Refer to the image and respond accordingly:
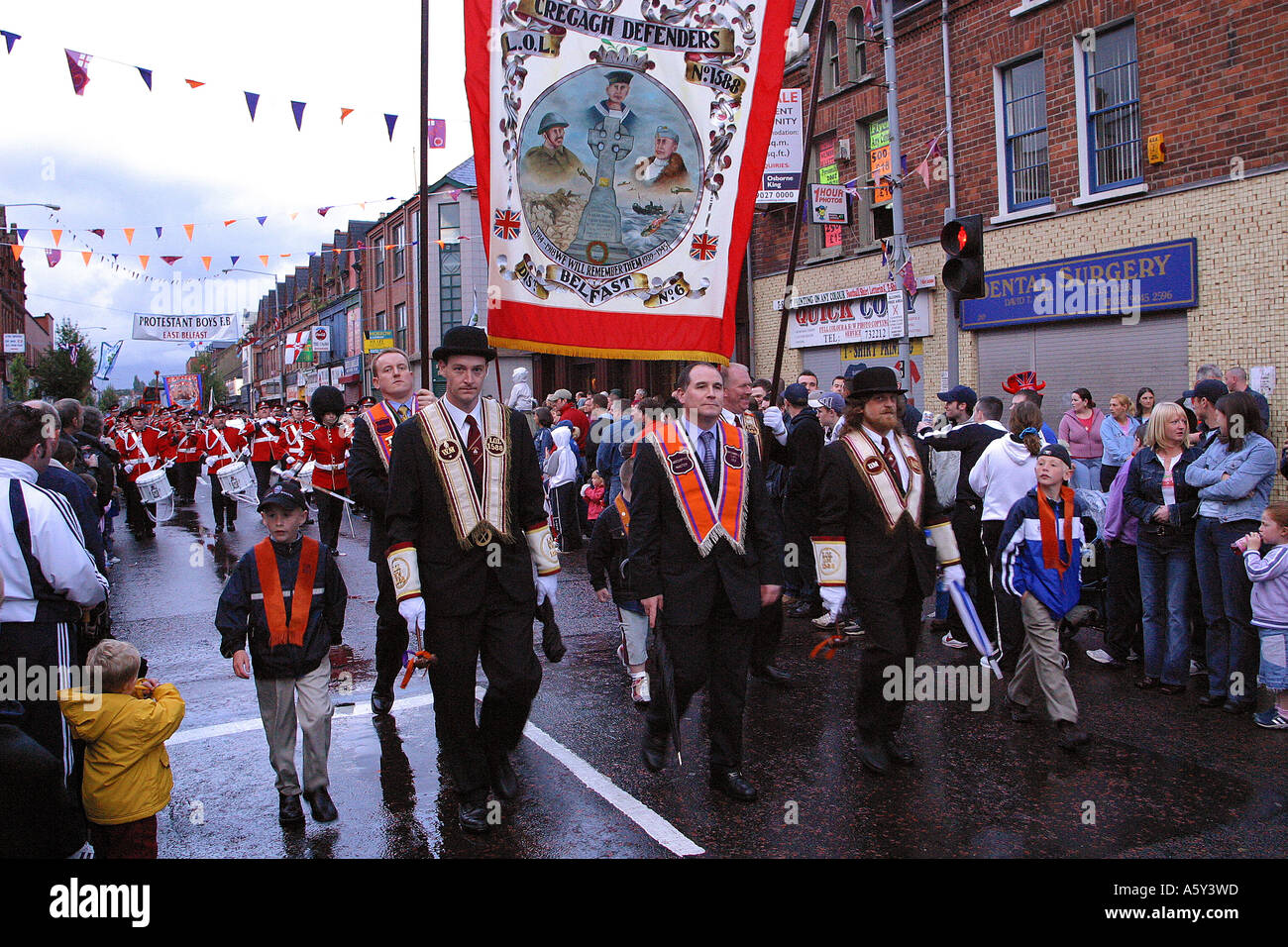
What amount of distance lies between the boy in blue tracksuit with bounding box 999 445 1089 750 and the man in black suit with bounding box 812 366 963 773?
68cm

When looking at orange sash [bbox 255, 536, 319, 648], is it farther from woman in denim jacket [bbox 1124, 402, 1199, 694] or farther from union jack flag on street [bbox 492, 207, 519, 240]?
woman in denim jacket [bbox 1124, 402, 1199, 694]

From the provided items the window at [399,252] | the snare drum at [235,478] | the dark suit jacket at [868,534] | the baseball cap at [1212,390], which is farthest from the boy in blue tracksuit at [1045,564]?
the window at [399,252]

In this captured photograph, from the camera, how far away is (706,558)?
4711mm

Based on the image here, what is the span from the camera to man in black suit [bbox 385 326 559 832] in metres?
4.41

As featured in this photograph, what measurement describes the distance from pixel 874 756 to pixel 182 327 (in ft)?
149

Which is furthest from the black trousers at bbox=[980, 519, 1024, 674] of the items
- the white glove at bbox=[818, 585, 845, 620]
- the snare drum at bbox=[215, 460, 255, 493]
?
the snare drum at bbox=[215, 460, 255, 493]

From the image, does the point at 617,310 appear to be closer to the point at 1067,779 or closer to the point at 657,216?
the point at 657,216

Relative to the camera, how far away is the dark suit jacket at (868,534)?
4969 millimetres

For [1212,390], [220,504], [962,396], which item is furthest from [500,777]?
[220,504]

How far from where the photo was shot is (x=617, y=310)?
5.46 meters

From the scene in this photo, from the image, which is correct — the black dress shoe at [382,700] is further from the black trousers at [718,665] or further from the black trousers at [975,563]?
the black trousers at [975,563]

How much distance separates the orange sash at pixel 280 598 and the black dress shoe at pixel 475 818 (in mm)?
1033

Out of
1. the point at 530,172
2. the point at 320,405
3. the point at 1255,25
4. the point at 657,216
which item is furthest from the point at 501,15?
the point at 1255,25

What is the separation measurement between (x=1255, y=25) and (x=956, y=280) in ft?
20.8
